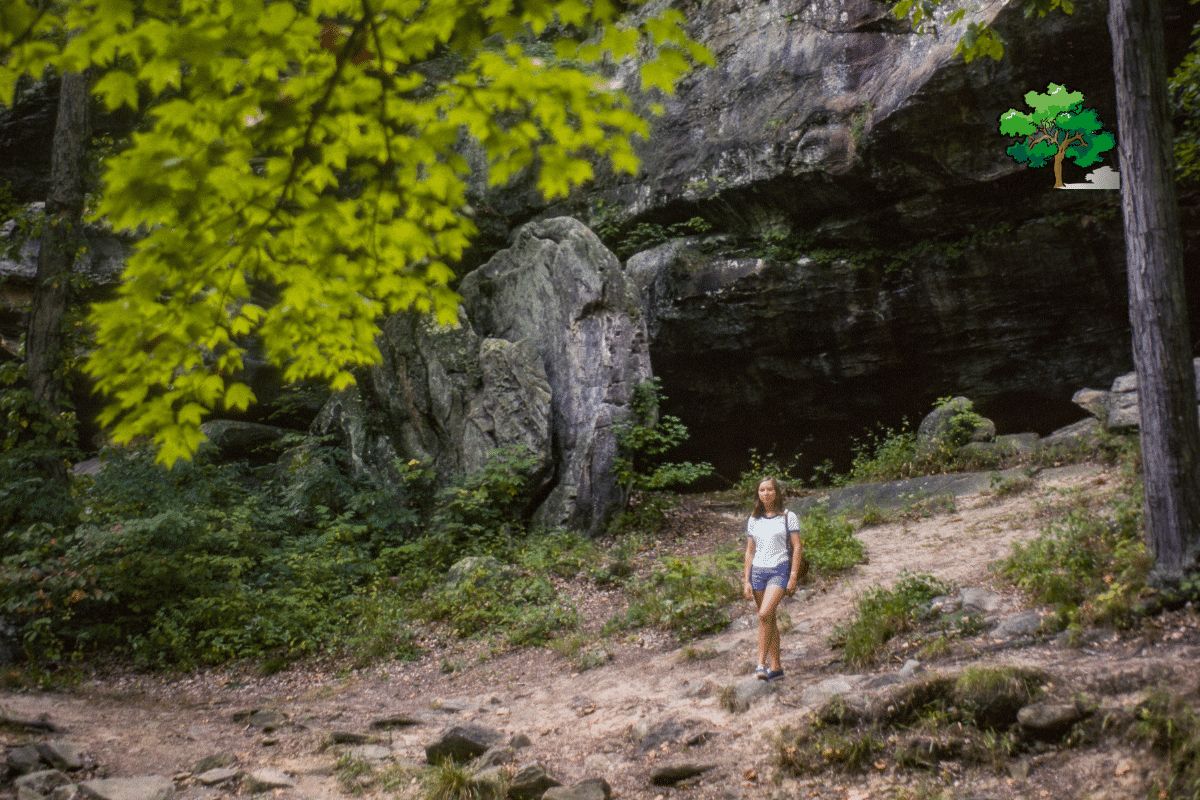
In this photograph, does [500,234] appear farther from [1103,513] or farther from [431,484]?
[1103,513]

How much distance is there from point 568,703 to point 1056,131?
12.3m

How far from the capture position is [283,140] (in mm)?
2844

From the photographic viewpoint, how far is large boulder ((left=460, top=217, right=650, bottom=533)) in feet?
40.9

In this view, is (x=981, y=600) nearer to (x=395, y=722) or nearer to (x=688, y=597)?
(x=688, y=597)

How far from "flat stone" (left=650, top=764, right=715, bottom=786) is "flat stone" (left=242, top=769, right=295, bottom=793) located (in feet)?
7.93

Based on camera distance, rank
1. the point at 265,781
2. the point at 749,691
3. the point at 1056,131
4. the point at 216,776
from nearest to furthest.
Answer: the point at 265,781 → the point at 216,776 → the point at 749,691 → the point at 1056,131

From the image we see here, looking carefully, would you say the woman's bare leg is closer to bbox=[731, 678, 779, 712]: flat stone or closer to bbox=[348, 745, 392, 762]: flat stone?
bbox=[731, 678, 779, 712]: flat stone

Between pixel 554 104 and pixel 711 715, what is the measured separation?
4.47m

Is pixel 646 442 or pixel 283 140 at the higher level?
pixel 283 140

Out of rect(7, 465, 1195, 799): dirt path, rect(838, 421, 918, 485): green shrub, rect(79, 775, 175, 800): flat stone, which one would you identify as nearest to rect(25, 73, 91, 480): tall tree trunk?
rect(7, 465, 1195, 799): dirt path

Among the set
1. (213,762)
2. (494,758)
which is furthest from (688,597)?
(213,762)

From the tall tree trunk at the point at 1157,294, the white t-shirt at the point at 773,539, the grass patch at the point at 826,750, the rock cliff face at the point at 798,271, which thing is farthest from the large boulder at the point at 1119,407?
the grass patch at the point at 826,750

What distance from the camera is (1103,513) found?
25.3 feet

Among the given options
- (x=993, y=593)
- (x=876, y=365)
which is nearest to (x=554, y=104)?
(x=993, y=593)
